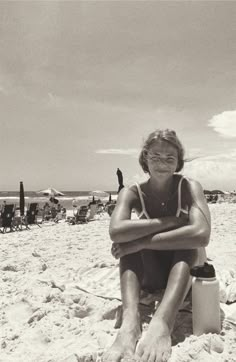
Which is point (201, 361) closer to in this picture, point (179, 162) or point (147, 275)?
point (147, 275)

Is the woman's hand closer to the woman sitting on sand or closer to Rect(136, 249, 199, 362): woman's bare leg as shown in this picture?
the woman sitting on sand

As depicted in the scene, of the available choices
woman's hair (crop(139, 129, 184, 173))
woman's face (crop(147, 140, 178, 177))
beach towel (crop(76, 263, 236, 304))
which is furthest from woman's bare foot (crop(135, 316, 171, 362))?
woman's hair (crop(139, 129, 184, 173))

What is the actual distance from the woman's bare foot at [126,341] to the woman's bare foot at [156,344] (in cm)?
4

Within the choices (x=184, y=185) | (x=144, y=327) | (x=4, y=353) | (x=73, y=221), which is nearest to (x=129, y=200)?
(x=184, y=185)

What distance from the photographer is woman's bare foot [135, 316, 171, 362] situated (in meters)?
1.64

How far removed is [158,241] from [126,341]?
0.66 metres

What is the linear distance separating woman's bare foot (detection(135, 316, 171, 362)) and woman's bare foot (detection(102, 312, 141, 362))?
0.13ft

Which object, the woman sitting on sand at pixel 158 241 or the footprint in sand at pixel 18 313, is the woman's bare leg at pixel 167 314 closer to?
the woman sitting on sand at pixel 158 241

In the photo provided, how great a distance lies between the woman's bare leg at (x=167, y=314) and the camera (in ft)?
5.47

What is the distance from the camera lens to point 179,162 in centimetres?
261

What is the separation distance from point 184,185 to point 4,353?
167 centimetres

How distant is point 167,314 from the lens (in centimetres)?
186

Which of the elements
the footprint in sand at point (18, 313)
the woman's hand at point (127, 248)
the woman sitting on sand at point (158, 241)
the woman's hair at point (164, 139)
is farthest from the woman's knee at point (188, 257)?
the footprint in sand at point (18, 313)

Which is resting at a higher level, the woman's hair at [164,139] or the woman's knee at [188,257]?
the woman's hair at [164,139]
